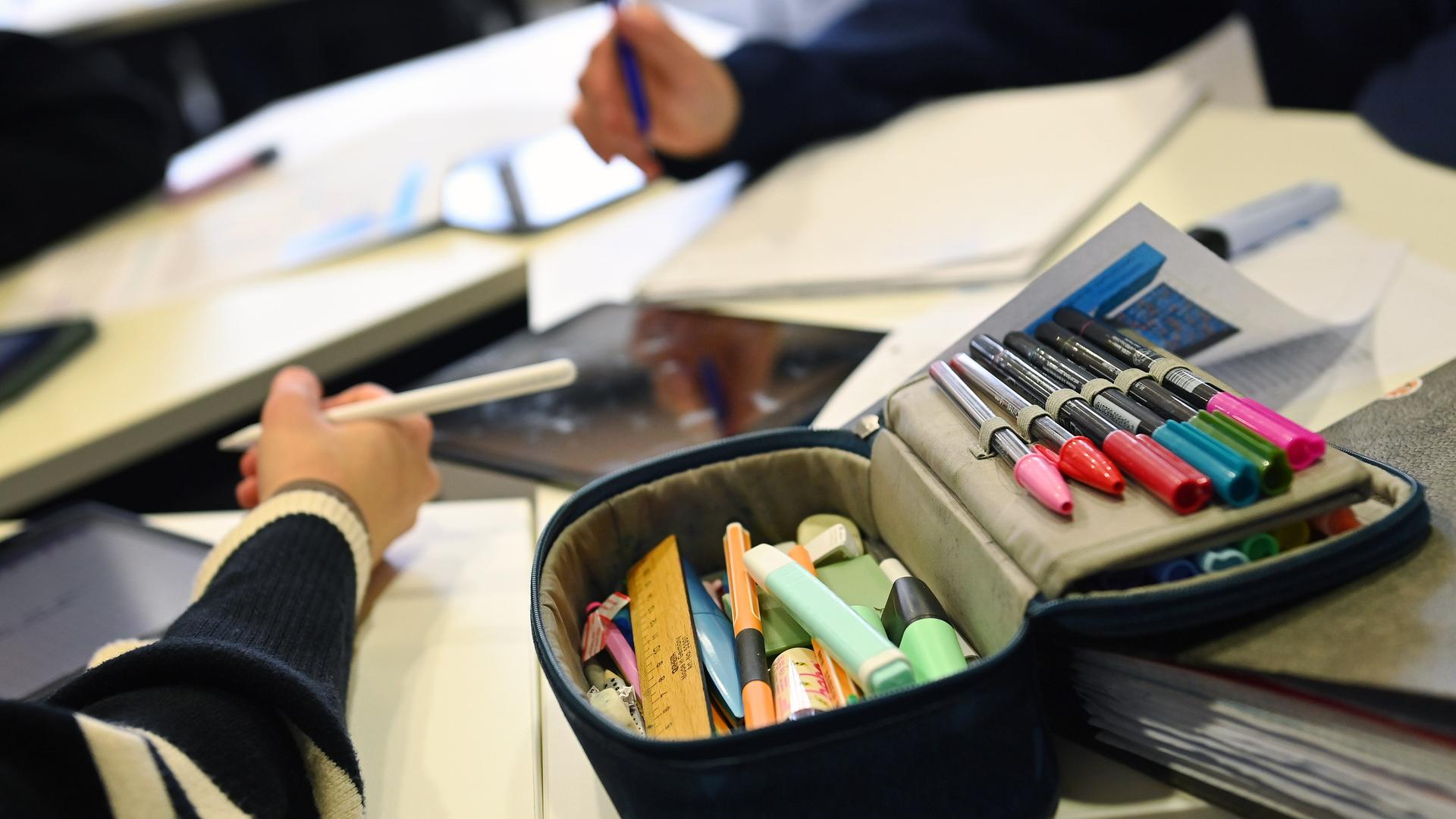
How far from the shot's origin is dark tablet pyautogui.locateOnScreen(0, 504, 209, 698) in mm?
483

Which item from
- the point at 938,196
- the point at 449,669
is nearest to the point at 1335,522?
the point at 449,669

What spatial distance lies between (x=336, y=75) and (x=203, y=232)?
4.39 ft

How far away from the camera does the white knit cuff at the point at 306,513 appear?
0.46 metres

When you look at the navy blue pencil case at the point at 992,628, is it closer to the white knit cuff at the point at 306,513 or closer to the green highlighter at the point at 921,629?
the green highlighter at the point at 921,629

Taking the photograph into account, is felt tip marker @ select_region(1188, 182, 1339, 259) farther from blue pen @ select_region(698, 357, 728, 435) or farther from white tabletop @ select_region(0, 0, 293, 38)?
white tabletop @ select_region(0, 0, 293, 38)

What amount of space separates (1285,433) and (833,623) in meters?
0.15

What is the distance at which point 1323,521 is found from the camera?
11.8 inches

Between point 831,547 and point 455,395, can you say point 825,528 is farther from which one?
point 455,395

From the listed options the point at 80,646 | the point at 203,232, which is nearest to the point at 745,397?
the point at 80,646

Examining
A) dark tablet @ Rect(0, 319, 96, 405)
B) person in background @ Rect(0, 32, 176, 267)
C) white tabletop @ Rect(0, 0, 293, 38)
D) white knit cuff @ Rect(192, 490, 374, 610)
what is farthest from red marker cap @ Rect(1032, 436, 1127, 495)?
white tabletop @ Rect(0, 0, 293, 38)

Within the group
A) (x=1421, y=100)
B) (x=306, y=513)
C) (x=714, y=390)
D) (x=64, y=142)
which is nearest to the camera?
(x=306, y=513)

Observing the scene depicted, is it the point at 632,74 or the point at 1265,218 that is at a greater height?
the point at 632,74

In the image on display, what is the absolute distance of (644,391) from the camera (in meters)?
0.62

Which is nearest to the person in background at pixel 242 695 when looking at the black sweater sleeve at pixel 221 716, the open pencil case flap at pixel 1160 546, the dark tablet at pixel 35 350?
the black sweater sleeve at pixel 221 716
